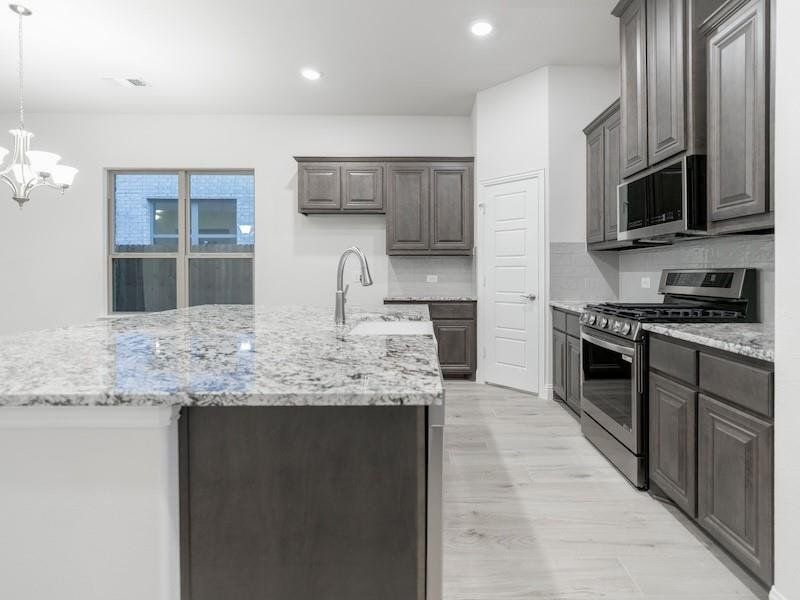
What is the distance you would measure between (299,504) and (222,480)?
164 mm

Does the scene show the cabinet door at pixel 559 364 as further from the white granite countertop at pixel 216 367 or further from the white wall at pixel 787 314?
the white granite countertop at pixel 216 367

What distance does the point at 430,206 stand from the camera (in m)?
5.23

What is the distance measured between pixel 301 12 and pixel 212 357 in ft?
10.3

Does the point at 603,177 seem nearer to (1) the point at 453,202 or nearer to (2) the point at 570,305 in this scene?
(2) the point at 570,305

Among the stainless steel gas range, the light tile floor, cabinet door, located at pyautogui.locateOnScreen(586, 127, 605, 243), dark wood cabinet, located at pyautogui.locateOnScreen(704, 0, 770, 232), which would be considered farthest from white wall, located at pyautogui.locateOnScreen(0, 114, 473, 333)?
dark wood cabinet, located at pyautogui.locateOnScreen(704, 0, 770, 232)

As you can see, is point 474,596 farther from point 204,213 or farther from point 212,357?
point 204,213

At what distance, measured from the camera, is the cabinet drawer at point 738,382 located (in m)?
1.54

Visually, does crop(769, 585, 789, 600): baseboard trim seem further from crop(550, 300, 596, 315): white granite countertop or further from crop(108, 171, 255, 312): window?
crop(108, 171, 255, 312): window

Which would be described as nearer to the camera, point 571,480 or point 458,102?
point 571,480

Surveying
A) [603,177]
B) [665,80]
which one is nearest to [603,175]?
[603,177]

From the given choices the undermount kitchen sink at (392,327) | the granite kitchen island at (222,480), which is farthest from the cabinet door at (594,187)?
the granite kitchen island at (222,480)

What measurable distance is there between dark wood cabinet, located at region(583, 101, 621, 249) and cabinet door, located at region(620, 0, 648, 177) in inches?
15.8

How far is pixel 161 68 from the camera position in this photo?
437 cm

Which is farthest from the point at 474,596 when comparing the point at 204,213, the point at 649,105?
the point at 204,213
